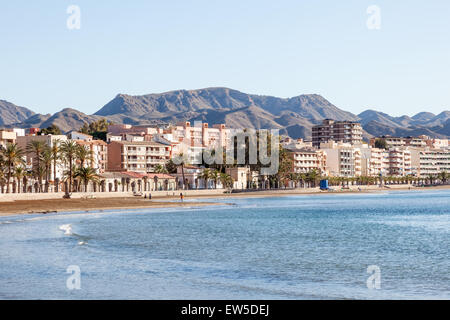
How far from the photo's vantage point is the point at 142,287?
90.4 feet

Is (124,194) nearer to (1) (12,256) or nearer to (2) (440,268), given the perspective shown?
(1) (12,256)

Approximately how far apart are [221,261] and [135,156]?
487 feet

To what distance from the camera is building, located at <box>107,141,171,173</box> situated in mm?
180875

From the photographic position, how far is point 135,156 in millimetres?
183750

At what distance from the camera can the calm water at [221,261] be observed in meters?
26.8

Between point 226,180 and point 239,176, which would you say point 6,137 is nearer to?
point 226,180

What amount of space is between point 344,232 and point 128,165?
128m

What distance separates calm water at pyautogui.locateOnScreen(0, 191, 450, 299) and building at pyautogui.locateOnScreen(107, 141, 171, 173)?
378 feet

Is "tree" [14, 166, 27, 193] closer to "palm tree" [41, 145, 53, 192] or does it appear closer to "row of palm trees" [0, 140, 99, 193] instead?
"row of palm trees" [0, 140, 99, 193]

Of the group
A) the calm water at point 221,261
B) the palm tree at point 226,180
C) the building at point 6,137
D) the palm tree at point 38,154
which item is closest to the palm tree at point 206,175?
the palm tree at point 226,180

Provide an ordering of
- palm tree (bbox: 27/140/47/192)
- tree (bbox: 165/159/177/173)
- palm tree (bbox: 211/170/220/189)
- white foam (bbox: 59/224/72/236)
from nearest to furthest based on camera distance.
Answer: white foam (bbox: 59/224/72/236)
palm tree (bbox: 27/140/47/192)
palm tree (bbox: 211/170/220/189)
tree (bbox: 165/159/177/173)

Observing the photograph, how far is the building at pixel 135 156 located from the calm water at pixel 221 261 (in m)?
115

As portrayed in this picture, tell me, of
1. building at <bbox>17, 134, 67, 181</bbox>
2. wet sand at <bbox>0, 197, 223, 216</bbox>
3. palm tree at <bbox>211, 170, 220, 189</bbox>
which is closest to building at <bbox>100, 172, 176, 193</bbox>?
building at <bbox>17, 134, 67, 181</bbox>
